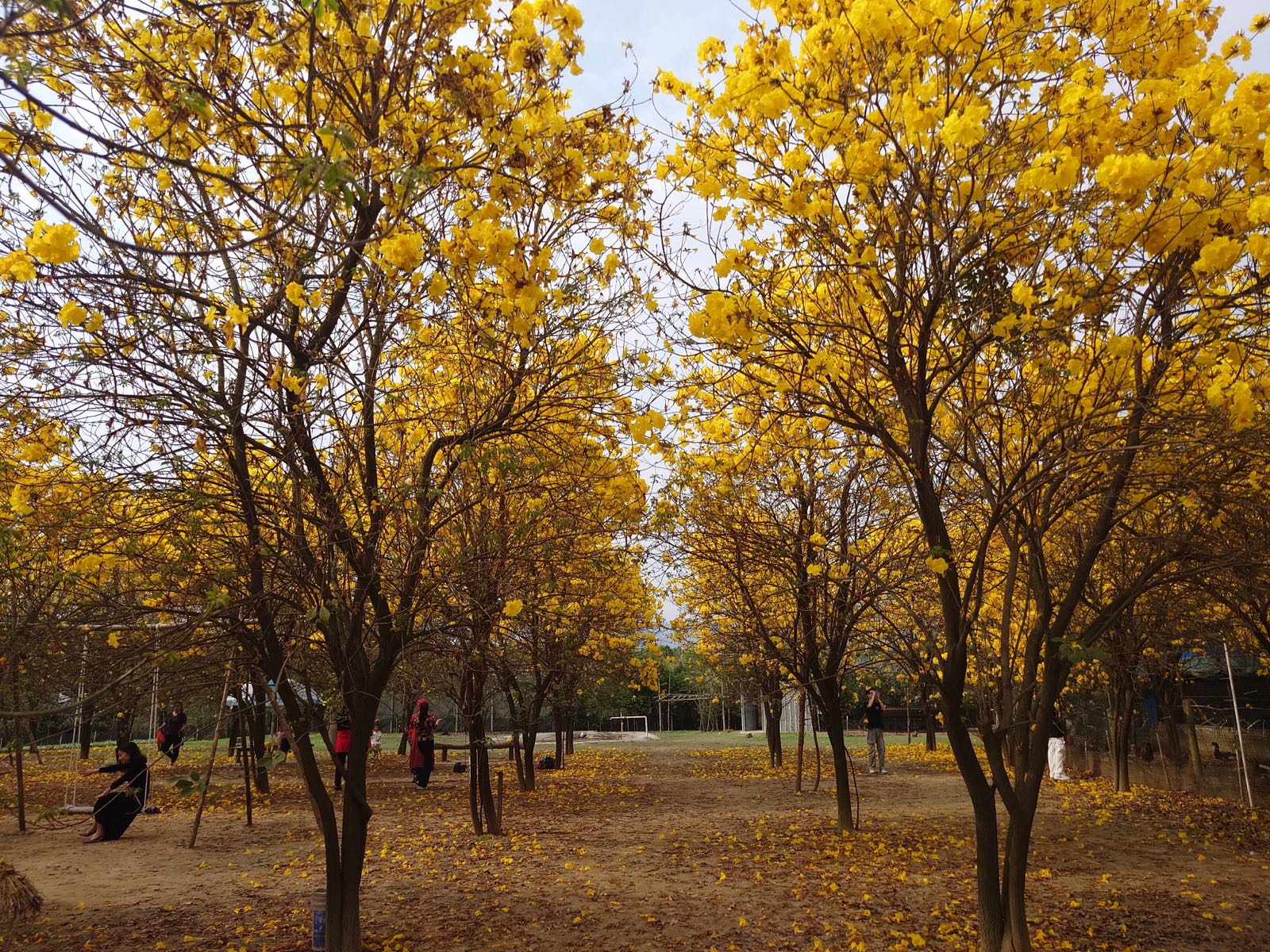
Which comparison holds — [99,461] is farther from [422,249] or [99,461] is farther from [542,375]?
[542,375]

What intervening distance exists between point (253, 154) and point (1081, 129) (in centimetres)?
352

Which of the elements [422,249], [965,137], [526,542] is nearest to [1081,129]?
[965,137]

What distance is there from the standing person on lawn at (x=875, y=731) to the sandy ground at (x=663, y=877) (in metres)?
2.64

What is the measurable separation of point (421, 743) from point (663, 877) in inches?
262

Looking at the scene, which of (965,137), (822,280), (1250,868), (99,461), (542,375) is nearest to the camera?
(965,137)

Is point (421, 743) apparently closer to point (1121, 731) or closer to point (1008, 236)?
point (1121, 731)

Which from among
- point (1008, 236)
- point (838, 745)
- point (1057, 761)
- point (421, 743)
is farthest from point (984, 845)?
point (1057, 761)

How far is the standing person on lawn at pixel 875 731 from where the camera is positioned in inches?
565

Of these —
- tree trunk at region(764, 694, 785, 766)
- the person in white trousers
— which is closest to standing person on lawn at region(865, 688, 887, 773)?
tree trunk at region(764, 694, 785, 766)

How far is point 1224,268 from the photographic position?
332 centimetres

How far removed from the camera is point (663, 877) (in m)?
6.73

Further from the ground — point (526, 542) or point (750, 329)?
point (750, 329)

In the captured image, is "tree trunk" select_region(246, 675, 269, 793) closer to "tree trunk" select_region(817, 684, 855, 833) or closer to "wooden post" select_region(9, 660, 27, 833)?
"wooden post" select_region(9, 660, 27, 833)

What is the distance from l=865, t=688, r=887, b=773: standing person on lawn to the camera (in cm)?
1435
